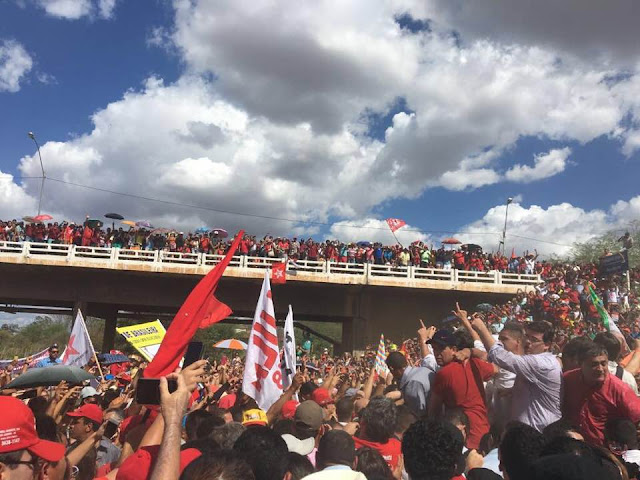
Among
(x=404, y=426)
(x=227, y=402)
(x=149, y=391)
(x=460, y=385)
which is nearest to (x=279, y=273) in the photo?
(x=227, y=402)

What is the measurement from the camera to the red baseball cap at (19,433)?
201cm

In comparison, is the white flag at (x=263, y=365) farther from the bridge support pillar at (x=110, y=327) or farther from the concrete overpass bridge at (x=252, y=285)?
the bridge support pillar at (x=110, y=327)

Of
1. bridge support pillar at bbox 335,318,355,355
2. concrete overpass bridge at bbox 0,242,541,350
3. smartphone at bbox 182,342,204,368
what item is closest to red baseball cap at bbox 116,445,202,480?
smartphone at bbox 182,342,204,368

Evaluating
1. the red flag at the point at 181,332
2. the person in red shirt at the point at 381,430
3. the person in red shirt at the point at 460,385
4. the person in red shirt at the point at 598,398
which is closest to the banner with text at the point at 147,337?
the red flag at the point at 181,332

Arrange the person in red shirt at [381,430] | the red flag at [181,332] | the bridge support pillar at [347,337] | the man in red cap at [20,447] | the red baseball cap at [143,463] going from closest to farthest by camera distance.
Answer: the man in red cap at [20,447] < the red baseball cap at [143,463] < the red flag at [181,332] < the person in red shirt at [381,430] < the bridge support pillar at [347,337]

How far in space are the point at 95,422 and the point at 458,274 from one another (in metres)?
21.4

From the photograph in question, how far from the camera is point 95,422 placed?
413 cm

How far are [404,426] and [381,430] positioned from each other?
36 centimetres

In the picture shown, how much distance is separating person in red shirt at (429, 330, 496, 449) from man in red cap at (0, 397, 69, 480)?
296cm

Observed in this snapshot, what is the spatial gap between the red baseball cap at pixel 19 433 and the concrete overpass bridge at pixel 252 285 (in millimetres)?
20628

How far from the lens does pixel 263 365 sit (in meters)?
5.05

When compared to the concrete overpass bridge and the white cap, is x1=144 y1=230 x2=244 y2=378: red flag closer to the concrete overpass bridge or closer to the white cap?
the white cap

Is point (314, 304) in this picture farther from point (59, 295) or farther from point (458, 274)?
point (59, 295)

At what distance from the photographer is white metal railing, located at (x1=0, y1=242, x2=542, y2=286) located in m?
22.8
